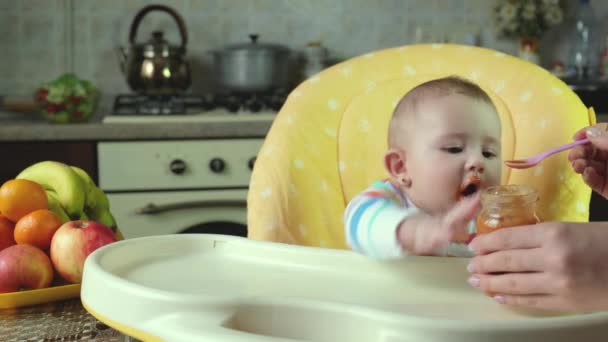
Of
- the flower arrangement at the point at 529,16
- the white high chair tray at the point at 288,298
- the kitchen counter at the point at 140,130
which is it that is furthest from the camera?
the flower arrangement at the point at 529,16

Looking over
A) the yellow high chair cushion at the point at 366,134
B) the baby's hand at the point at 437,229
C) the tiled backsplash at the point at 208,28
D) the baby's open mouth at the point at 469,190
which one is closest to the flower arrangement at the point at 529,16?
the tiled backsplash at the point at 208,28

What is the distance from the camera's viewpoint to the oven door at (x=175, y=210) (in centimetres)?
244

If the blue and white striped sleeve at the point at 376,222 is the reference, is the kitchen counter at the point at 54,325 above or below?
below

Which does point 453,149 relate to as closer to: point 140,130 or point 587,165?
point 587,165

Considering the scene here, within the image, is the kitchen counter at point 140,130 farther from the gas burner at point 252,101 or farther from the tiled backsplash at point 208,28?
the tiled backsplash at point 208,28

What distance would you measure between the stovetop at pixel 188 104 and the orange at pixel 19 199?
57.2 inches

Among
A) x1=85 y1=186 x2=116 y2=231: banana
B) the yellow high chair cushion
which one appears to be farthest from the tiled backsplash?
x1=85 y1=186 x2=116 y2=231: banana

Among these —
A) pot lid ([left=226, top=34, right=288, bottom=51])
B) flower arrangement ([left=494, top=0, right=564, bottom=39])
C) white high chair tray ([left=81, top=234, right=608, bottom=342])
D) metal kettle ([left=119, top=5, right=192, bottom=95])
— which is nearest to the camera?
white high chair tray ([left=81, top=234, right=608, bottom=342])

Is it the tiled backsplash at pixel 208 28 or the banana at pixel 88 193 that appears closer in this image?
the banana at pixel 88 193

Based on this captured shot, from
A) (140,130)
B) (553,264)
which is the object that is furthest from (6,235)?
(140,130)

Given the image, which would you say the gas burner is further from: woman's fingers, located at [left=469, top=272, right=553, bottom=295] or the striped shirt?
woman's fingers, located at [left=469, top=272, right=553, bottom=295]

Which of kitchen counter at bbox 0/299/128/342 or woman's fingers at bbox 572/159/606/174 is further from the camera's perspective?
woman's fingers at bbox 572/159/606/174

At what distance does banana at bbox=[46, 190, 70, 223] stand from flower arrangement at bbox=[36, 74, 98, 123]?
1384mm

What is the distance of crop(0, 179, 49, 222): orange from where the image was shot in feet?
3.65
